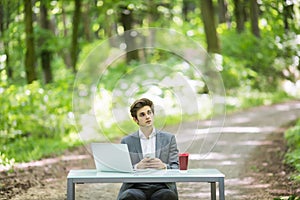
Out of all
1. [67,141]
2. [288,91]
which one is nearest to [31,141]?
[67,141]

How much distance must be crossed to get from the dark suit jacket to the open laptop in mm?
242

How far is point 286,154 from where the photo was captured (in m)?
10.4

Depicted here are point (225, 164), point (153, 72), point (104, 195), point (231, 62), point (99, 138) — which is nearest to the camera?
point (99, 138)

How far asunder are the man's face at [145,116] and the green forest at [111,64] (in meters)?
0.78

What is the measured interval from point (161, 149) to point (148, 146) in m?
0.12

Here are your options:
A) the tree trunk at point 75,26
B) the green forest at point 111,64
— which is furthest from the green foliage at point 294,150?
the tree trunk at point 75,26

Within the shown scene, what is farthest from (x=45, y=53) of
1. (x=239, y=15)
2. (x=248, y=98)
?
(x=239, y=15)

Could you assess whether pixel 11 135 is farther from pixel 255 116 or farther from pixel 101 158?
pixel 255 116

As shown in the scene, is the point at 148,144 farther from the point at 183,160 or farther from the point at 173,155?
the point at 183,160

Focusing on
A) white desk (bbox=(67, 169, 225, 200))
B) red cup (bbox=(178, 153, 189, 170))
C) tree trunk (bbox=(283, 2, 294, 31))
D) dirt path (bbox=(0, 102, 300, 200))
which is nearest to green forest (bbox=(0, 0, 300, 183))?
tree trunk (bbox=(283, 2, 294, 31))

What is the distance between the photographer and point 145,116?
5.73 m

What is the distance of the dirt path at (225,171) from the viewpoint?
7824 millimetres

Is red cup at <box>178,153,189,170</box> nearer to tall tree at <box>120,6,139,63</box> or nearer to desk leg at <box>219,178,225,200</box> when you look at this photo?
desk leg at <box>219,178,225,200</box>

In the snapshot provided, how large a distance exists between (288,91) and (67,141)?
1290 cm
